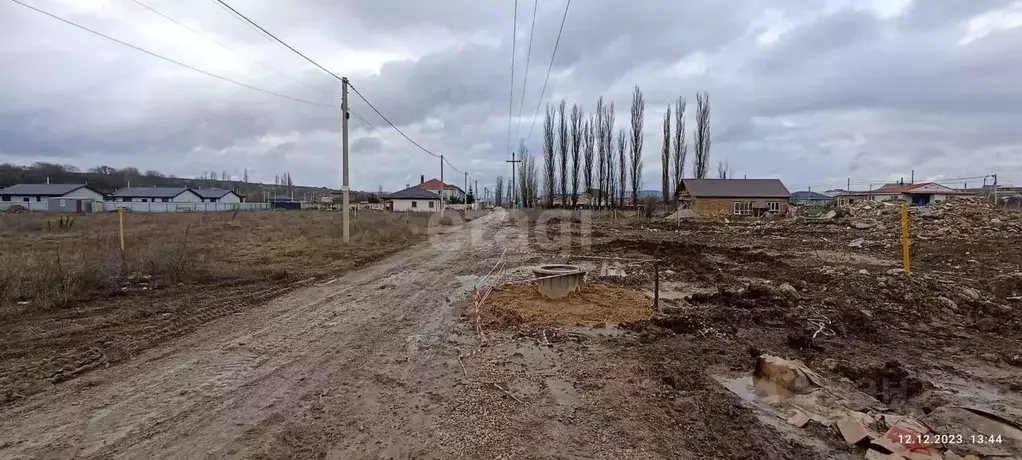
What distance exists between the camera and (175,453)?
3281 mm

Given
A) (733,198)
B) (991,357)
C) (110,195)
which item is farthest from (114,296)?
(110,195)

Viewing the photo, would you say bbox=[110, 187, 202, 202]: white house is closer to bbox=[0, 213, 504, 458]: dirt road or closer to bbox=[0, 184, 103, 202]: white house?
bbox=[0, 184, 103, 202]: white house

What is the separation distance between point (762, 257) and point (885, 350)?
30.9 ft

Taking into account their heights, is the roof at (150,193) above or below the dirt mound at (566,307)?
above

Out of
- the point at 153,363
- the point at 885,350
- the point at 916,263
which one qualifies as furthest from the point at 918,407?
the point at 916,263

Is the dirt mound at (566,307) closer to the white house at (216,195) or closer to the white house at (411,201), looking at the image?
the white house at (411,201)

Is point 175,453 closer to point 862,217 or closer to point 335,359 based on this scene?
point 335,359

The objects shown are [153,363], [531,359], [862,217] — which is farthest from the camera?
[862,217]

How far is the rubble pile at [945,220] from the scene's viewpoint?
63.3 ft

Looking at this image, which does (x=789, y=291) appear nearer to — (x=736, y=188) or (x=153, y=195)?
(x=736, y=188)

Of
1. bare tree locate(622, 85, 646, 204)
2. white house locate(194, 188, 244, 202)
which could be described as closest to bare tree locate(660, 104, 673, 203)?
bare tree locate(622, 85, 646, 204)

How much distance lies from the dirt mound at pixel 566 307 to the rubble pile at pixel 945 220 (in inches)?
643

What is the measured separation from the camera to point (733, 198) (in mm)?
45188

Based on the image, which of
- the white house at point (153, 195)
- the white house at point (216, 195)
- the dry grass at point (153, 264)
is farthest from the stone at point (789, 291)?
the white house at point (216, 195)
